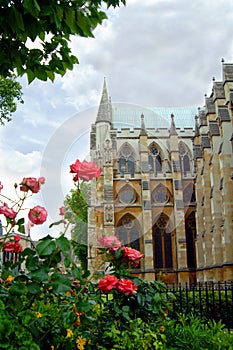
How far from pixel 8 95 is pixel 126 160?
69.5 feet

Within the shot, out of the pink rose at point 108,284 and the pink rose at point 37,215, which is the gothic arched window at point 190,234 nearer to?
the pink rose at point 108,284

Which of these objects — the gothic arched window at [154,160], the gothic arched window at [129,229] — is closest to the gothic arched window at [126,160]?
the gothic arched window at [154,160]

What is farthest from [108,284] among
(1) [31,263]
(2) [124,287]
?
(1) [31,263]

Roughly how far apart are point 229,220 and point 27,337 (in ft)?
65.5

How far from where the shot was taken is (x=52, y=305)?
4.37 meters

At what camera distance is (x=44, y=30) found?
330 centimetres

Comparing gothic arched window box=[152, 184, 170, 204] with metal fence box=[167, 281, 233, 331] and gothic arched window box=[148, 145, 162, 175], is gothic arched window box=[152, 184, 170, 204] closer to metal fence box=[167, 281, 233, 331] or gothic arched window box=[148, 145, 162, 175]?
gothic arched window box=[148, 145, 162, 175]

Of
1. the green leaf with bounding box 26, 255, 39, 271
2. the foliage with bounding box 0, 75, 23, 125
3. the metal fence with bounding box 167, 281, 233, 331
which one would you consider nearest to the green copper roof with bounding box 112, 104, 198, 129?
the foliage with bounding box 0, 75, 23, 125

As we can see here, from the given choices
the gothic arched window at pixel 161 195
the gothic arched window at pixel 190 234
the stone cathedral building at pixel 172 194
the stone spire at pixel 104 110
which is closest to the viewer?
the stone cathedral building at pixel 172 194

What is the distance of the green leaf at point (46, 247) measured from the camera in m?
2.72

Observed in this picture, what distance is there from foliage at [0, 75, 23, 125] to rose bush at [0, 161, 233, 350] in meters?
11.6

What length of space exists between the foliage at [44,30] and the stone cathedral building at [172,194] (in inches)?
742

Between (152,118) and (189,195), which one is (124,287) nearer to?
(189,195)

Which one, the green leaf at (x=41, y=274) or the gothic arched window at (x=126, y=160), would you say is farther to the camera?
the gothic arched window at (x=126, y=160)
